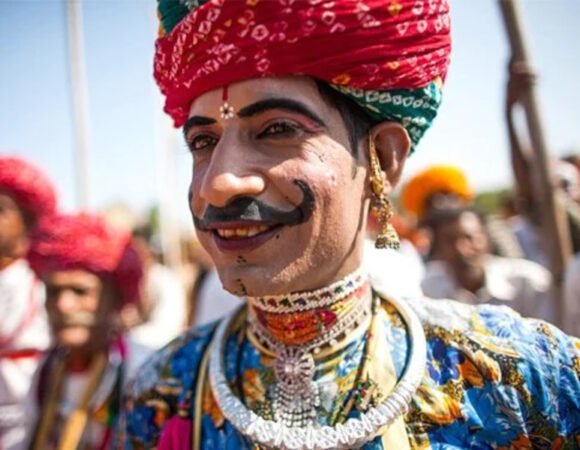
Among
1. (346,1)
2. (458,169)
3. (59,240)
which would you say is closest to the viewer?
(346,1)

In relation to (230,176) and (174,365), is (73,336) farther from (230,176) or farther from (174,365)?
(230,176)

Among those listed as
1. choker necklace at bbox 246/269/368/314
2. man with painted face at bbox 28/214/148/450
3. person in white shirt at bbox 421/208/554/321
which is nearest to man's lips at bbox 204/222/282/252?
choker necklace at bbox 246/269/368/314

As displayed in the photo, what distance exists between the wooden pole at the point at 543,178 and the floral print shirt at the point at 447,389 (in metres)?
0.96

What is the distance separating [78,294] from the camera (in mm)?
3191

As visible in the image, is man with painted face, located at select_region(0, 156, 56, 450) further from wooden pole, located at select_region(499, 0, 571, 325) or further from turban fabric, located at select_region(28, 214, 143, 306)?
wooden pole, located at select_region(499, 0, 571, 325)

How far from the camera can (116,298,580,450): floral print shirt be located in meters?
1.63

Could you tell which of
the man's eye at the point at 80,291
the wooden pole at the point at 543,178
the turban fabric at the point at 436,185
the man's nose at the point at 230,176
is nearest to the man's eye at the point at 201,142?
the man's nose at the point at 230,176

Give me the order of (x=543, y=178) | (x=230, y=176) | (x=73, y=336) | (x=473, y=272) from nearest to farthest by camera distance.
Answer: (x=230, y=176) < (x=543, y=178) < (x=73, y=336) < (x=473, y=272)

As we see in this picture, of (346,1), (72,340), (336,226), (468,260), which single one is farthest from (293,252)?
(468,260)

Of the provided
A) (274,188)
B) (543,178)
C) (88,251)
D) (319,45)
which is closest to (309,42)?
(319,45)

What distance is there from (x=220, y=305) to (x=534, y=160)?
1787 mm

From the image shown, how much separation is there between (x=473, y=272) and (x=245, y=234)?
3096mm

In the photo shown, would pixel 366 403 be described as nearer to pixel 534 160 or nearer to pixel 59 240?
pixel 534 160

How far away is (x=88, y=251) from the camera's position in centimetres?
323
